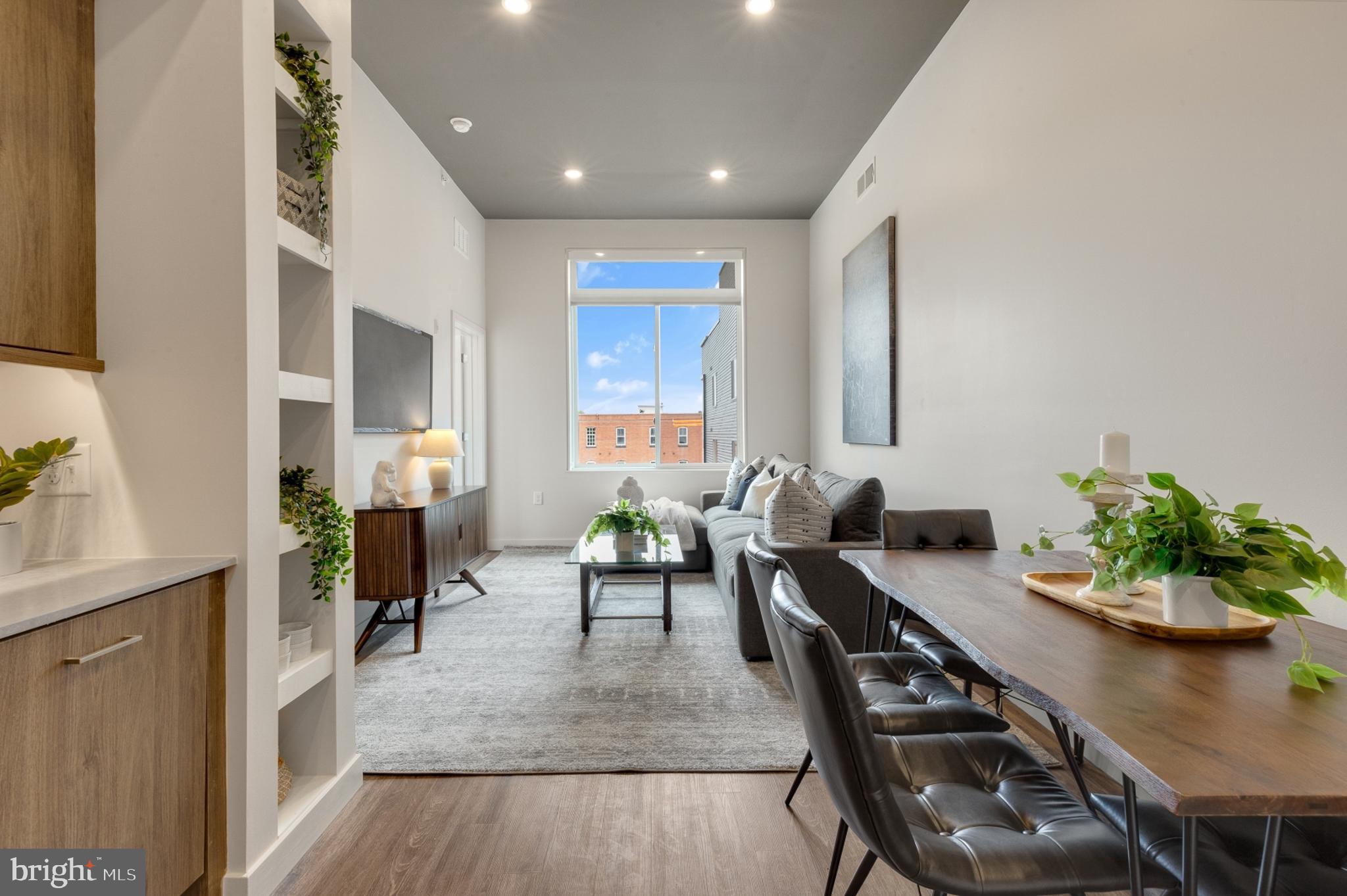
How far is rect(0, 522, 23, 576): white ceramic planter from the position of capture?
1.36 m

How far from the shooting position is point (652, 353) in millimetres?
6598

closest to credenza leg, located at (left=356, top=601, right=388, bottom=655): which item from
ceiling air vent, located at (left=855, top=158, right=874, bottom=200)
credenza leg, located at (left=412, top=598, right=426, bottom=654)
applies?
credenza leg, located at (left=412, top=598, right=426, bottom=654)

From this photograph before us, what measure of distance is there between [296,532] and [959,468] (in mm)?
2813

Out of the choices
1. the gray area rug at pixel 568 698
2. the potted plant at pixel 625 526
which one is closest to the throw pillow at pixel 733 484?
the gray area rug at pixel 568 698

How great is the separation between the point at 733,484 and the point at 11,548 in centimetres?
468

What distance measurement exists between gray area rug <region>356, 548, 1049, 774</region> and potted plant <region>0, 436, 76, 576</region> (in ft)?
4.09

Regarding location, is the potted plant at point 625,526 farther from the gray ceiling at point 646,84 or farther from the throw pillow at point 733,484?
the gray ceiling at point 646,84

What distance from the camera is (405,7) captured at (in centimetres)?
309

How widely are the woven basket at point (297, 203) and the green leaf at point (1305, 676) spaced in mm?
2325

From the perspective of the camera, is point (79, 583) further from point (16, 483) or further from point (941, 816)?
point (941, 816)

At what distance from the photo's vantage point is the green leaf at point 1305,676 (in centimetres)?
90

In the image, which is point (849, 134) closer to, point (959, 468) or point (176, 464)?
point (959, 468)

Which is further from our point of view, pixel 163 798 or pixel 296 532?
pixel 296 532

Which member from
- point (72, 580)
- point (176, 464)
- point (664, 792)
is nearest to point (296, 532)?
point (176, 464)
